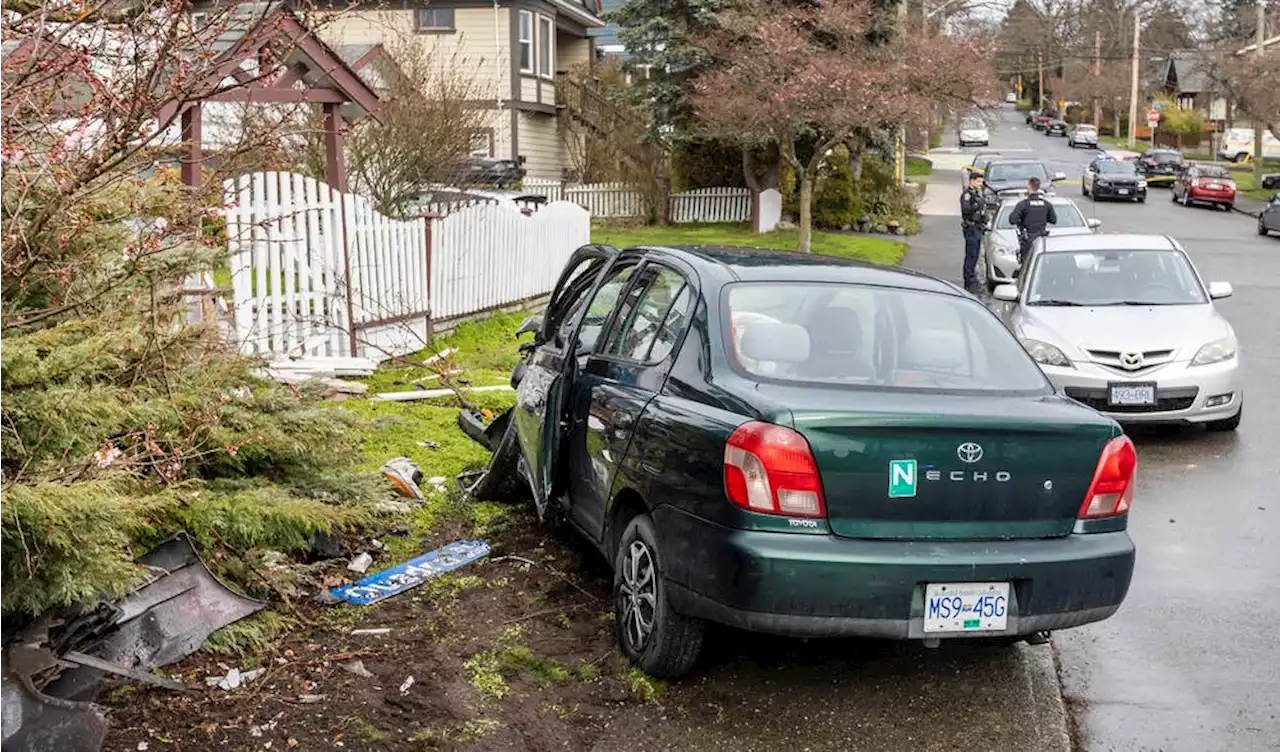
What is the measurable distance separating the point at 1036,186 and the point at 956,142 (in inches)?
2482

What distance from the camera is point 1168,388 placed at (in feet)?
29.1

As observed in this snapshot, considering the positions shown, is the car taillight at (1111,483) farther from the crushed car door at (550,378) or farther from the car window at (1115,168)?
the car window at (1115,168)

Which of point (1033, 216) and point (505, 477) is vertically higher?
point (1033, 216)

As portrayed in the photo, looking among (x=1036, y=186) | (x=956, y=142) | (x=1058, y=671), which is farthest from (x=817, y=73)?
(x=956, y=142)

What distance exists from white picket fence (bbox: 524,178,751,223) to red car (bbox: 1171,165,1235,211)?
1777cm

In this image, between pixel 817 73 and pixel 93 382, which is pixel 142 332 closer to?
pixel 93 382

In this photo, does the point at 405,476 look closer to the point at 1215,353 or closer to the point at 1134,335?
the point at 1134,335

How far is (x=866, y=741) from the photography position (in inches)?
165

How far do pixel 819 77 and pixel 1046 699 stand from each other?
58.6 ft

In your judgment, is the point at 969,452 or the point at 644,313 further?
the point at 644,313

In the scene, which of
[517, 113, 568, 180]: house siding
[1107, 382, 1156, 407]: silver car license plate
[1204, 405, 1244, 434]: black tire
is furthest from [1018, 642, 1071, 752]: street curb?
[517, 113, 568, 180]: house siding

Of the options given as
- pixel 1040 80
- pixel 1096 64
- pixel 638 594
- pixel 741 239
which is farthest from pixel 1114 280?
pixel 1040 80

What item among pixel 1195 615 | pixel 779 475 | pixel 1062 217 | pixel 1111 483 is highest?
pixel 1062 217

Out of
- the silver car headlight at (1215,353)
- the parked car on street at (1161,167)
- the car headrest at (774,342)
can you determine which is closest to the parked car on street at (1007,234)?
the silver car headlight at (1215,353)
